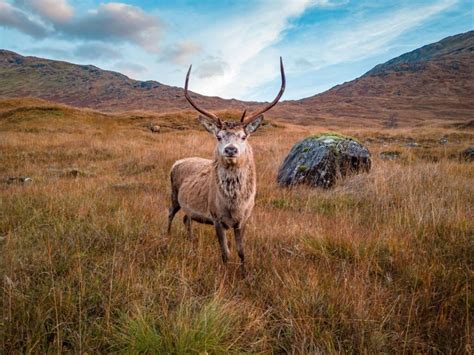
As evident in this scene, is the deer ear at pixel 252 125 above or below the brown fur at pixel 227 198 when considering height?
above

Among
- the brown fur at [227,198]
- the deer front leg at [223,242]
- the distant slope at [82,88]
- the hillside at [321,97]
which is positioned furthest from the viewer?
the distant slope at [82,88]

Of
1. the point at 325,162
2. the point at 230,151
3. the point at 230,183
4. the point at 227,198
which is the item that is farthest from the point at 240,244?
the point at 325,162

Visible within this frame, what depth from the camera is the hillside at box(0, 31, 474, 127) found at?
88.8 meters

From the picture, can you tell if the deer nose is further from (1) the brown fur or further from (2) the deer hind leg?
(2) the deer hind leg

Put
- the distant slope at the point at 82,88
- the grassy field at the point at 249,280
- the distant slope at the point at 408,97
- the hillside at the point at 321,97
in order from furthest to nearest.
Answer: the distant slope at the point at 82,88, the hillside at the point at 321,97, the distant slope at the point at 408,97, the grassy field at the point at 249,280

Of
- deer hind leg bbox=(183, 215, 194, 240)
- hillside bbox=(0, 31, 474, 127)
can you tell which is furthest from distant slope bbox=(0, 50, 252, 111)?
deer hind leg bbox=(183, 215, 194, 240)

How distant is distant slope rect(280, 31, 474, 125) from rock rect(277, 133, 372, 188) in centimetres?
6969

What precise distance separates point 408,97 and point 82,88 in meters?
131

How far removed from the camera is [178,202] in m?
5.56

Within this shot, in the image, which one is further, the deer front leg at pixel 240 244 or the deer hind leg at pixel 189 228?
the deer hind leg at pixel 189 228

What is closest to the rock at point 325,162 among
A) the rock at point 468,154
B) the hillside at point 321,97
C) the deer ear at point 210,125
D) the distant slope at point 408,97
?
the deer ear at point 210,125

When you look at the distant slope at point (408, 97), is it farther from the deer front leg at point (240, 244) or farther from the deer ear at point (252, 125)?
the deer front leg at point (240, 244)

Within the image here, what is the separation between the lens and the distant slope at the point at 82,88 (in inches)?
4355

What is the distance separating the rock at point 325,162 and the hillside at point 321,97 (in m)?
68.3
